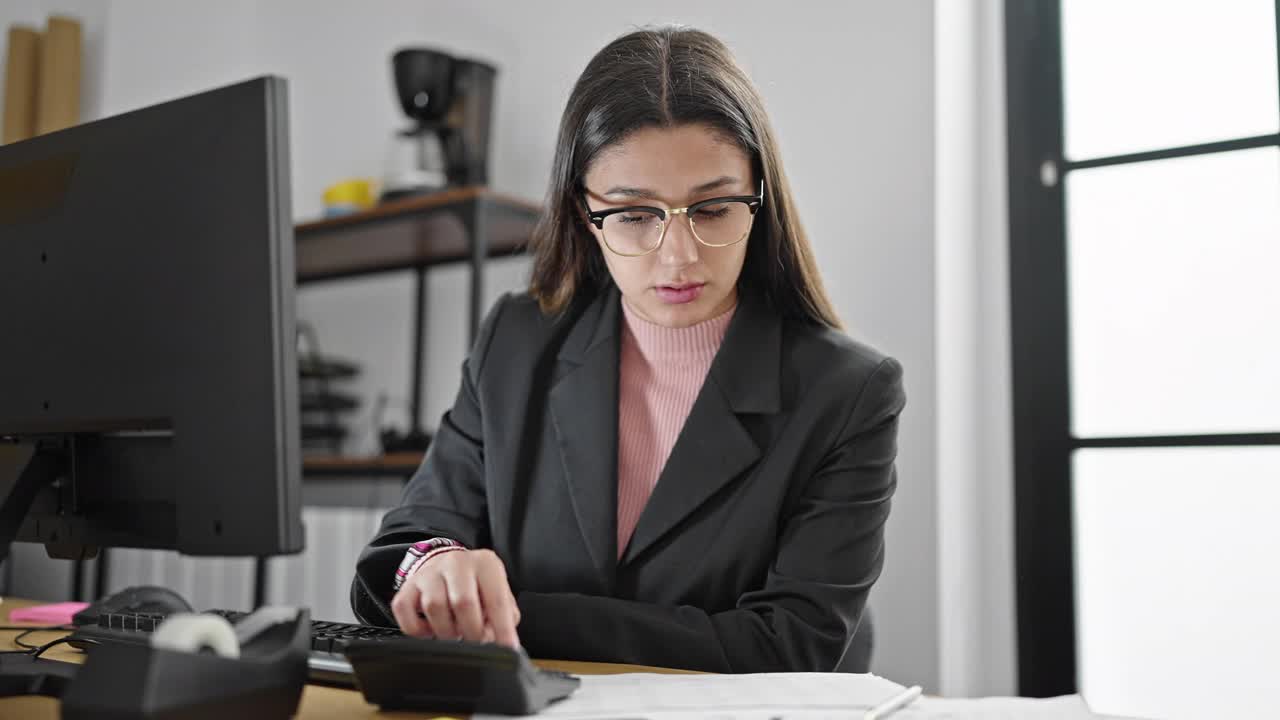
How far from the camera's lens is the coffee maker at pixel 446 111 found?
2549 mm

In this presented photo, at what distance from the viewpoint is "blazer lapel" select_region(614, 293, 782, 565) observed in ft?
4.02

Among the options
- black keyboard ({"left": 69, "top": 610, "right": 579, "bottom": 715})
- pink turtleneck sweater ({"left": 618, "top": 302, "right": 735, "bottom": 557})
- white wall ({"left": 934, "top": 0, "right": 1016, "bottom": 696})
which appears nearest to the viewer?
black keyboard ({"left": 69, "top": 610, "right": 579, "bottom": 715})

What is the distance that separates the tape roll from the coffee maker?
1.99 meters

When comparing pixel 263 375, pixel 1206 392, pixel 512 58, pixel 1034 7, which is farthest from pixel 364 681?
pixel 512 58

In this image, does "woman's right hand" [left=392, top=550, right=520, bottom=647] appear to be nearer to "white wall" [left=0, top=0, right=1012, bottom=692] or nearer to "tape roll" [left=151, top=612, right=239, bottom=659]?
"tape roll" [left=151, top=612, right=239, bottom=659]

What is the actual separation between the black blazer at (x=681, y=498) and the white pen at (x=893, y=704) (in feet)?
0.85

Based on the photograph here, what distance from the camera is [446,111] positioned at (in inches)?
102

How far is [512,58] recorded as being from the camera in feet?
8.96

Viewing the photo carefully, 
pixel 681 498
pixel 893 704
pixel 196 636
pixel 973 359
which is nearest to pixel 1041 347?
pixel 973 359

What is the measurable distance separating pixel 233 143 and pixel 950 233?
1.61m

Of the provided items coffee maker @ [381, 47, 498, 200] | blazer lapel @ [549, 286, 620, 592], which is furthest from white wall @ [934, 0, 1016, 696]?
coffee maker @ [381, 47, 498, 200]

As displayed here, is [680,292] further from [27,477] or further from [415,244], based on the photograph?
[415,244]

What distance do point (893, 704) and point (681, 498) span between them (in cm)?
48

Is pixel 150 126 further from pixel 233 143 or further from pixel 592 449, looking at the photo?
Answer: pixel 592 449
